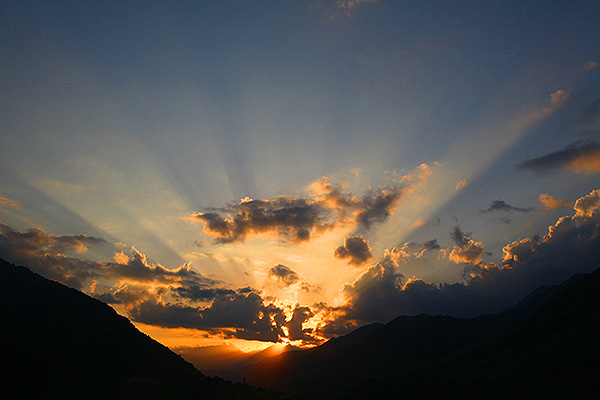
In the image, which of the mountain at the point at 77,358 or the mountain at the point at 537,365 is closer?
the mountain at the point at 537,365

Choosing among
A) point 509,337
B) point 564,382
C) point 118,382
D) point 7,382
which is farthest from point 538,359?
point 7,382

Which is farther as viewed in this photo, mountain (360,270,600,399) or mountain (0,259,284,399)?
mountain (0,259,284,399)

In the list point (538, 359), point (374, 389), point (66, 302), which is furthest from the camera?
point (66, 302)

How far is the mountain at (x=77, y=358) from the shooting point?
3957 inches

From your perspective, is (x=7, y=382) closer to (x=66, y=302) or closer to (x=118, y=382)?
(x=118, y=382)

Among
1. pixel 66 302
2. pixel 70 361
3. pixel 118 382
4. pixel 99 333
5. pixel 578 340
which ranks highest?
pixel 66 302

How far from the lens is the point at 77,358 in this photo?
144 metres

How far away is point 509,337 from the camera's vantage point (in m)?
186

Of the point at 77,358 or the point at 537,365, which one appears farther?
the point at 77,358

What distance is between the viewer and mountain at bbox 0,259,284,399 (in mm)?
100500

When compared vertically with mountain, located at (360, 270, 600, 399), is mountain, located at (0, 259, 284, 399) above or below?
above

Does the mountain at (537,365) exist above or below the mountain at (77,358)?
below

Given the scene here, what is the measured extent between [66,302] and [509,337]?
782 feet

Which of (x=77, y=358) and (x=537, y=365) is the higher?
(x=77, y=358)
